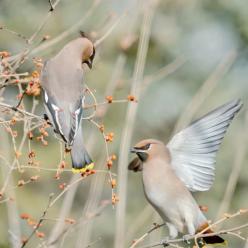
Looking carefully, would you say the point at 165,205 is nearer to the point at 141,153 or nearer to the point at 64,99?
the point at 141,153

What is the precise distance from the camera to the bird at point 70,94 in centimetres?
367

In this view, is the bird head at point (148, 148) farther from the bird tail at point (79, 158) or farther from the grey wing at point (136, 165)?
the bird tail at point (79, 158)

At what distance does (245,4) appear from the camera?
7684 mm

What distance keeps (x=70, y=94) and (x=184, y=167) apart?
1.17 meters

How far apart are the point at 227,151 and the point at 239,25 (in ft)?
5.03

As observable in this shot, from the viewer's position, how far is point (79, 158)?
12.0 ft

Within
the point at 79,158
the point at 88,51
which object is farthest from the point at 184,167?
the point at 79,158

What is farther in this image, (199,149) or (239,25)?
(239,25)

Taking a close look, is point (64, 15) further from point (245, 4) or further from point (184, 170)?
point (184, 170)

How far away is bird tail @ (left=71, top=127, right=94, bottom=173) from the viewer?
3580mm

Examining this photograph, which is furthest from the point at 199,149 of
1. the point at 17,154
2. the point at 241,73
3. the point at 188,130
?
the point at 241,73

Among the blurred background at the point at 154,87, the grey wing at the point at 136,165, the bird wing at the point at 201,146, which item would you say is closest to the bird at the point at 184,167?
the bird wing at the point at 201,146

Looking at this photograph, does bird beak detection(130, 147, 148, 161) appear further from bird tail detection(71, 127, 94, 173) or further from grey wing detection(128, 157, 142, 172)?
bird tail detection(71, 127, 94, 173)

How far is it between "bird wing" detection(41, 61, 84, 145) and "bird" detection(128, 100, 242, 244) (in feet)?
2.78
